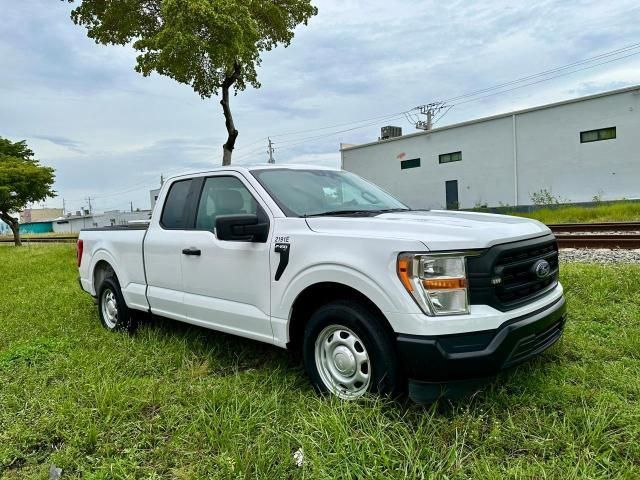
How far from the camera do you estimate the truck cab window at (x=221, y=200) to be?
153 inches

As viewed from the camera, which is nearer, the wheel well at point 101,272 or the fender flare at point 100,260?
the fender flare at point 100,260

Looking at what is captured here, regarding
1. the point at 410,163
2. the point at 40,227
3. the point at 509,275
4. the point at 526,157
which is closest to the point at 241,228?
the point at 509,275

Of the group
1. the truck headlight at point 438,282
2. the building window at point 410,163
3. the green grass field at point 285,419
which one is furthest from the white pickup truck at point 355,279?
the building window at point 410,163

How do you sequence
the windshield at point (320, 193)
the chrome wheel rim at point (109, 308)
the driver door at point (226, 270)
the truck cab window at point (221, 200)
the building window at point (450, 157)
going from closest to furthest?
the driver door at point (226, 270)
the windshield at point (320, 193)
the truck cab window at point (221, 200)
the chrome wheel rim at point (109, 308)
the building window at point (450, 157)

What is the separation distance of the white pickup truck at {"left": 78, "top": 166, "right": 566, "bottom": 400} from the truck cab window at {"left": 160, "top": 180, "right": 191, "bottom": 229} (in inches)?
0.8

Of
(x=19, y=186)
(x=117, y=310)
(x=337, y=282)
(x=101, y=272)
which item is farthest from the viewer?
(x=19, y=186)

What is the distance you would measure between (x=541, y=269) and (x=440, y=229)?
807 millimetres

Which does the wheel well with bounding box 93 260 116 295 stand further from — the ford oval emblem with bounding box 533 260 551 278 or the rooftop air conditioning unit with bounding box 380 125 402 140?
the rooftop air conditioning unit with bounding box 380 125 402 140

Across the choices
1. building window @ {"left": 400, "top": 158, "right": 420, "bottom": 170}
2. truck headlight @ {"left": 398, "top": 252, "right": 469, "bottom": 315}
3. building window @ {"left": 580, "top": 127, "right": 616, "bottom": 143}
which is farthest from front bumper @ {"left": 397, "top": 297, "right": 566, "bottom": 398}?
building window @ {"left": 400, "top": 158, "right": 420, "bottom": 170}

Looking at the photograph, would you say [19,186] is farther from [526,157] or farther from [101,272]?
[526,157]

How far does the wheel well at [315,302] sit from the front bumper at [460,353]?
220mm

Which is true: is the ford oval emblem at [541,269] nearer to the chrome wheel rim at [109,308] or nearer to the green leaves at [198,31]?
the chrome wheel rim at [109,308]

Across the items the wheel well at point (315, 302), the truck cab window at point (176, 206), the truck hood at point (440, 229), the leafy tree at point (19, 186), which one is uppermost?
the leafy tree at point (19, 186)

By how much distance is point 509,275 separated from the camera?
9.27 feet
